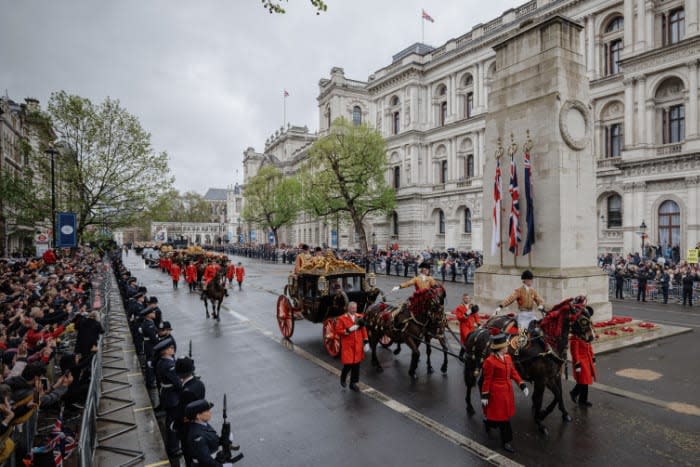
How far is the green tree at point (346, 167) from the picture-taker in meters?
39.8

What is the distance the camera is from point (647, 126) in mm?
29125

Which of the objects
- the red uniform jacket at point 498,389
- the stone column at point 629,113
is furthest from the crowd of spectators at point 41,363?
the stone column at point 629,113

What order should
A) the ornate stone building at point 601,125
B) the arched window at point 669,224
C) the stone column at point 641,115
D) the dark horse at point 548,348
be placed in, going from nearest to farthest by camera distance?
the dark horse at point 548,348
the ornate stone building at point 601,125
the arched window at point 669,224
the stone column at point 641,115

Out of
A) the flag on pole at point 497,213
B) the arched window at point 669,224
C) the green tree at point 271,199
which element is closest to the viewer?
the flag on pole at point 497,213

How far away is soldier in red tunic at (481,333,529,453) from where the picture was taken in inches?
221

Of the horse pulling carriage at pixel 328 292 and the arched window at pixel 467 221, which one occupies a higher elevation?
the arched window at pixel 467 221

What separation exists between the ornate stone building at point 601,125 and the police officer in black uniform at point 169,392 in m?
11.1

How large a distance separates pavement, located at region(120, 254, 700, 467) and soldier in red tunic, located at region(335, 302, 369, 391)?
0.37 meters

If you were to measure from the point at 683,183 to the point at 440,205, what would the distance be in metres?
21.5

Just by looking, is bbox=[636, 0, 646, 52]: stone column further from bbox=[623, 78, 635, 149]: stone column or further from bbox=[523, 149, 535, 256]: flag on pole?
bbox=[523, 149, 535, 256]: flag on pole

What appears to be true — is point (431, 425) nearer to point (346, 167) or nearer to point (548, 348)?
point (548, 348)

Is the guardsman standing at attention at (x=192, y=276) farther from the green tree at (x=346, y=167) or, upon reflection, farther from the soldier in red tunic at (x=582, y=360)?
the soldier in red tunic at (x=582, y=360)

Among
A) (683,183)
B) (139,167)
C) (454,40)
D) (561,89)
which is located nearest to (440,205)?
(454,40)

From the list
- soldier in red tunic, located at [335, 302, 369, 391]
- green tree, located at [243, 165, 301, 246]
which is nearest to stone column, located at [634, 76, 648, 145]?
soldier in red tunic, located at [335, 302, 369, 391]
